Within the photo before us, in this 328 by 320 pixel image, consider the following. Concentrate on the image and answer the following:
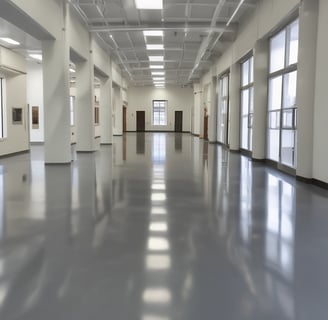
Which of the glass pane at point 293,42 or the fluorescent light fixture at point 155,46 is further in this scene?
the fluorescent light fixture at point 155,46

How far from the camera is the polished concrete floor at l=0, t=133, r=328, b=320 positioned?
2.69 meters

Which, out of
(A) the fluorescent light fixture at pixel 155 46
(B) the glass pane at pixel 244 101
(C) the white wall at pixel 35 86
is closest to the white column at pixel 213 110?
(A) the fluorescent light fixture at pixel 155 46

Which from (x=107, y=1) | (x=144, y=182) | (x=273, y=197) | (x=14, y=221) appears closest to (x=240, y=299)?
(x=14, y=221)

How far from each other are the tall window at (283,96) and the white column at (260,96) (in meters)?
0.19

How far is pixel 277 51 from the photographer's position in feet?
38.3

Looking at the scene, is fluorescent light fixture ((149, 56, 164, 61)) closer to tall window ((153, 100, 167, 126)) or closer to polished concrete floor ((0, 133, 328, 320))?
polished concrete floor ((0, 133, 328, 320))

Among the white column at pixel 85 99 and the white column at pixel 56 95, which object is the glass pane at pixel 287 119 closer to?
the white column at pixel 56 95

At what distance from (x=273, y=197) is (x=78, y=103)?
10.1 m

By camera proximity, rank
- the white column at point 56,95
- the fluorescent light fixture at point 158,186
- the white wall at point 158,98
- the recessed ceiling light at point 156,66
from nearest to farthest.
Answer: the fluorescent light fixture at point 158,186
the white column at point 56,95
the recessed ceiling light at point 156,66
the white wall at point 158,98

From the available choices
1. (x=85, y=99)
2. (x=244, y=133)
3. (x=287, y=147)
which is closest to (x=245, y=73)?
(x=244, y=133)

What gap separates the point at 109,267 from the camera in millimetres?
3408

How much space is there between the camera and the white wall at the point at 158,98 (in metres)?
40.5

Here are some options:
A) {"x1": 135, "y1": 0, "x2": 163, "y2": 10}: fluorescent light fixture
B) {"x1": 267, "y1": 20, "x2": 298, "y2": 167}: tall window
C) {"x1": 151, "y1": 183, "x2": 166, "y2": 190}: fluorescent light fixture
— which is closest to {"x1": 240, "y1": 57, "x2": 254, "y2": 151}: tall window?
{"x1": 267, "y1": 20, "x2": 298, "y2": 167}: tall window

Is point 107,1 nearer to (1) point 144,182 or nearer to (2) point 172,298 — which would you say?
(1) point 144,182
